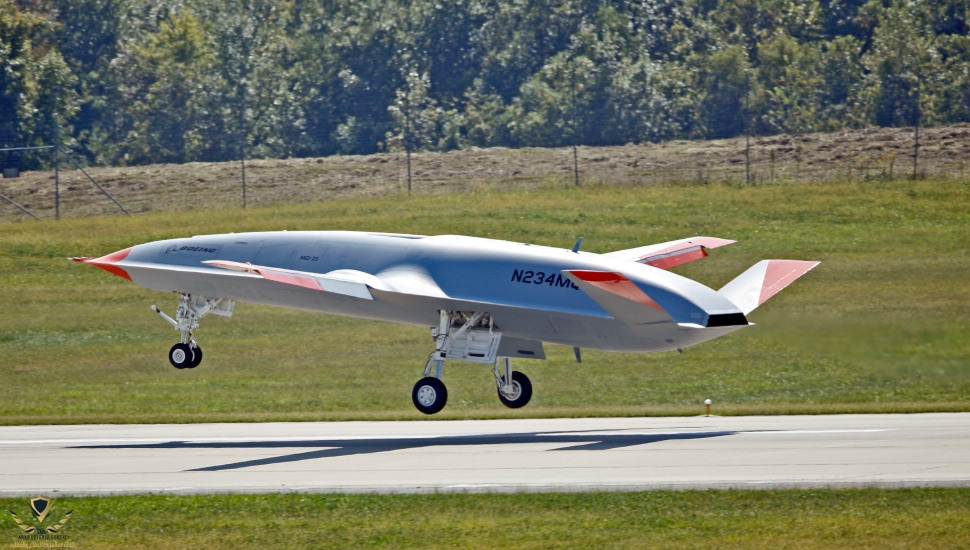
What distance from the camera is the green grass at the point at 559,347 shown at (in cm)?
2833

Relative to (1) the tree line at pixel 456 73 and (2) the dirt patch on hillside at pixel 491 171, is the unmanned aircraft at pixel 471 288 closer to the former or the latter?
(2) the dirt patch on hillside at pixel 491 171

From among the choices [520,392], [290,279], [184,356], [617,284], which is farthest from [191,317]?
[617,284]

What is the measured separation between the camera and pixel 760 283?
22.0 metres

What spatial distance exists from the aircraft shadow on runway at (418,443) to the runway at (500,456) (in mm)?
39

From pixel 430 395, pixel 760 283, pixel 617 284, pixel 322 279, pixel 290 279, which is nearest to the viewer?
pixel 617 284

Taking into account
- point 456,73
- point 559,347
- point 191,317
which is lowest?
point 559,347

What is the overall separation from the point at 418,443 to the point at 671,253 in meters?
7.26

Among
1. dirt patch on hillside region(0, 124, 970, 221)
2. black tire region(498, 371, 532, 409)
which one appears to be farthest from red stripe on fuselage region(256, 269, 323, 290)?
dirt patch on hillside region(0, 124, 970, 221)

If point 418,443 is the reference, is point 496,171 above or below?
above

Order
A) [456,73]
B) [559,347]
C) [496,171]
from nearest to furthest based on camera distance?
[559,347] → [496,171] → [456,73]

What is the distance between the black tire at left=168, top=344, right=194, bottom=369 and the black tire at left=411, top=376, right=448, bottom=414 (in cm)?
513

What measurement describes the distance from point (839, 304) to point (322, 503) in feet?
92.2

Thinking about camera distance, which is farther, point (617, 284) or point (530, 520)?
point (617, 284)

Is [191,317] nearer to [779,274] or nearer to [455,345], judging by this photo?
Answer: [455,345]
